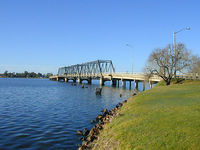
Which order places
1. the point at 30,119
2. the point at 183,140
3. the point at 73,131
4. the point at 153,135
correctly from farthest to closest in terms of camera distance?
the point at 30,119 < the point at 73,131 < the point at 153,135 < the point at 183,140

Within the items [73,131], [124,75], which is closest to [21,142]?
[73,131]

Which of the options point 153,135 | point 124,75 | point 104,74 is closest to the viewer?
point 153,135

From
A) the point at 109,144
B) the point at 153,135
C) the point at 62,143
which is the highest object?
the point at 153,135

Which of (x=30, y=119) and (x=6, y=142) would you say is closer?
(x=6, y=142)

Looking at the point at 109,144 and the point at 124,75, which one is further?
the point at 124,75

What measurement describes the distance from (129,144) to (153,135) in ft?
5.60

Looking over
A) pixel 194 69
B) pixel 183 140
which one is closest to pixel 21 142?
pixel 183 140

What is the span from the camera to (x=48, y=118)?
24344 millimetres

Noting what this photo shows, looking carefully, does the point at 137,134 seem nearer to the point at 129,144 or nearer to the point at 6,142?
the point at 129,144

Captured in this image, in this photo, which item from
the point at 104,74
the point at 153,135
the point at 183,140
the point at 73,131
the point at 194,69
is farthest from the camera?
the point at 104,74

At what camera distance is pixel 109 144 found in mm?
11680

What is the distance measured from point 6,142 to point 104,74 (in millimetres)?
107689

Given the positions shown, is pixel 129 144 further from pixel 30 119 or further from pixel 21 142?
pixel 30 119

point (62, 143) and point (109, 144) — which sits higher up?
point (109, 144)
